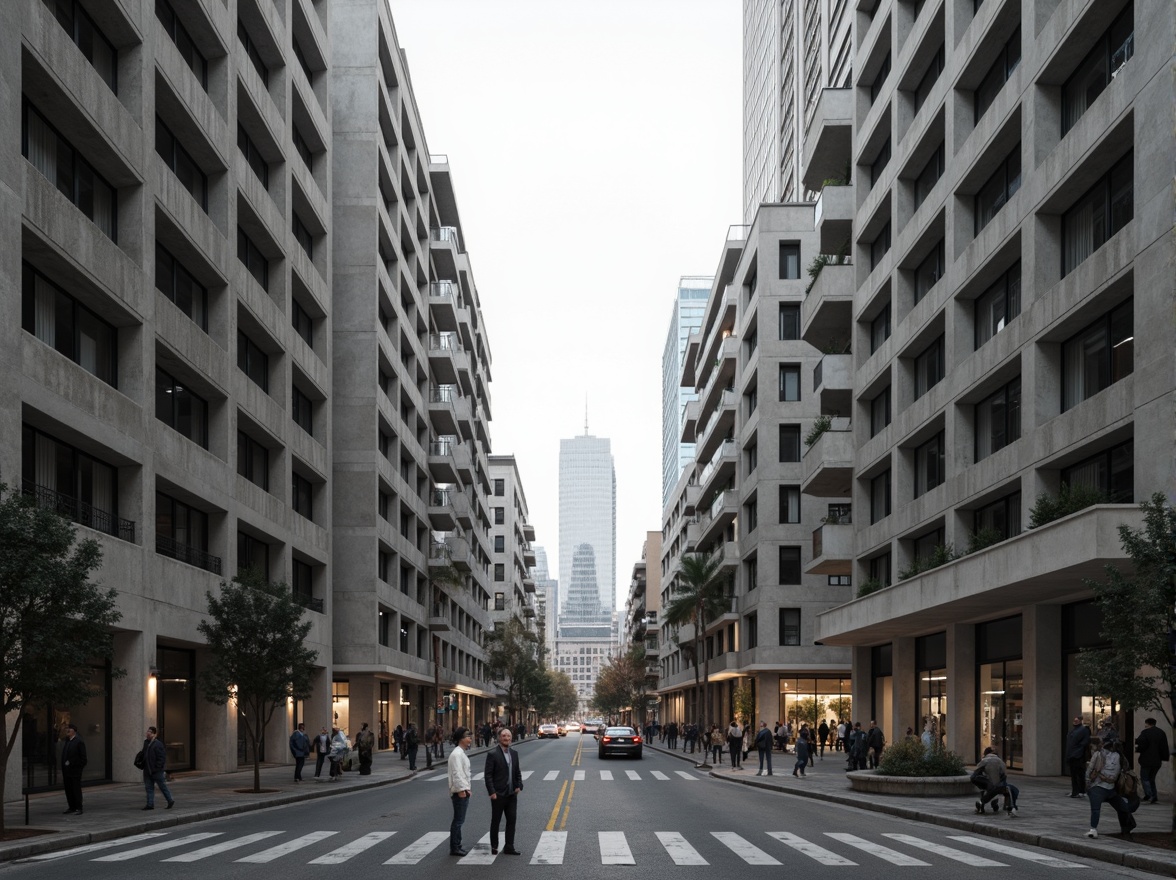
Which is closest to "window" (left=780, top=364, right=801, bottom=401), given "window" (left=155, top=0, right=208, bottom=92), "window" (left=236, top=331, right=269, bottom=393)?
"window" (left=236, top=331, right=269, bottom=393)

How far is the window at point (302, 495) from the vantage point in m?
47.2

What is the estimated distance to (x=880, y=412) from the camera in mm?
45000

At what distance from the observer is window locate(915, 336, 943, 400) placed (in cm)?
3856

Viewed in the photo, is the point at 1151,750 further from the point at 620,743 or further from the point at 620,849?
the point at 620,743

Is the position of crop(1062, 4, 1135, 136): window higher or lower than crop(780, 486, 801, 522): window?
higher

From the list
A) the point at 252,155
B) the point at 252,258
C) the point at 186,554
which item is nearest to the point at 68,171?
the point at 186,554

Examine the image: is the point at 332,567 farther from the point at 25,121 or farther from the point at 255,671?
the point at 25,121

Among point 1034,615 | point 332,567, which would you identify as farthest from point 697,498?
point 1034,615

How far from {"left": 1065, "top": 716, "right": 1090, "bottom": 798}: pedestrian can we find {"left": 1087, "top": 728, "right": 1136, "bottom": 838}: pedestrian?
647 centimetres

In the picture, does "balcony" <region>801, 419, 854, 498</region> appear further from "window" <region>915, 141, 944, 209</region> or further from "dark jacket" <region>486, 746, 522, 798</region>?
"dark jacket" <region>486, 746, 522, 798</region>

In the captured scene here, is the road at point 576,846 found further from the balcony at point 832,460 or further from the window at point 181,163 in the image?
the balcony at point 832,460

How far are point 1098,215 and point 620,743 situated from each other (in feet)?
112

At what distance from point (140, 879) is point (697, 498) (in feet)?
236

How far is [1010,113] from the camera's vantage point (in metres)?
31.3
